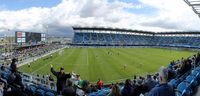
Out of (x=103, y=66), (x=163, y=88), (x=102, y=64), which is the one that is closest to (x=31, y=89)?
(x=163, y=88)

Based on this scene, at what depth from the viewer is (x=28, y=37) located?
6106 cm

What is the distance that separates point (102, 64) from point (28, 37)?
2757 cm

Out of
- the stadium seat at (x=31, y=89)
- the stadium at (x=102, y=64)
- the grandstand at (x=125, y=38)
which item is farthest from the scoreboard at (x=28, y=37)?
the stadium seat at (x=31, y=89)

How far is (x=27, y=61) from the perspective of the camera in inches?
1608

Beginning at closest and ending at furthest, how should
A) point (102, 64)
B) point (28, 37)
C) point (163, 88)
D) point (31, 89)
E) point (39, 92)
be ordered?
point (163, 88) < point (39, 92) < point (31, 89) < point (102, 64) < point (28, 37)

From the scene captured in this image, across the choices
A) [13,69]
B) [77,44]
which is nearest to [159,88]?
[13,69]

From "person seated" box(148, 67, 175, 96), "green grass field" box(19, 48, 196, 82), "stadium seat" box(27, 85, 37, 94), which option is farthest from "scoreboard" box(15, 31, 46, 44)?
"person seated" box(148, 67, 175, 96)

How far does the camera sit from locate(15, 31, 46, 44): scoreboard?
5643 centimetres

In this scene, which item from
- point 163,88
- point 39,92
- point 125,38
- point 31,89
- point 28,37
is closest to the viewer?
point 163,88

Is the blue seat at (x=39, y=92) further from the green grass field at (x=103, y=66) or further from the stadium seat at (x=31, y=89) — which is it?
the green grass field at (x=103, y=66)

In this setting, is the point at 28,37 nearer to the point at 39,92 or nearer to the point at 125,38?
the point at 39,92

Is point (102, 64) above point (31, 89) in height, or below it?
below

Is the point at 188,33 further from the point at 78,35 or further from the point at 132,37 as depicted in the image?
the point at 78,35

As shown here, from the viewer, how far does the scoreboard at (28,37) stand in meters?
56.4
